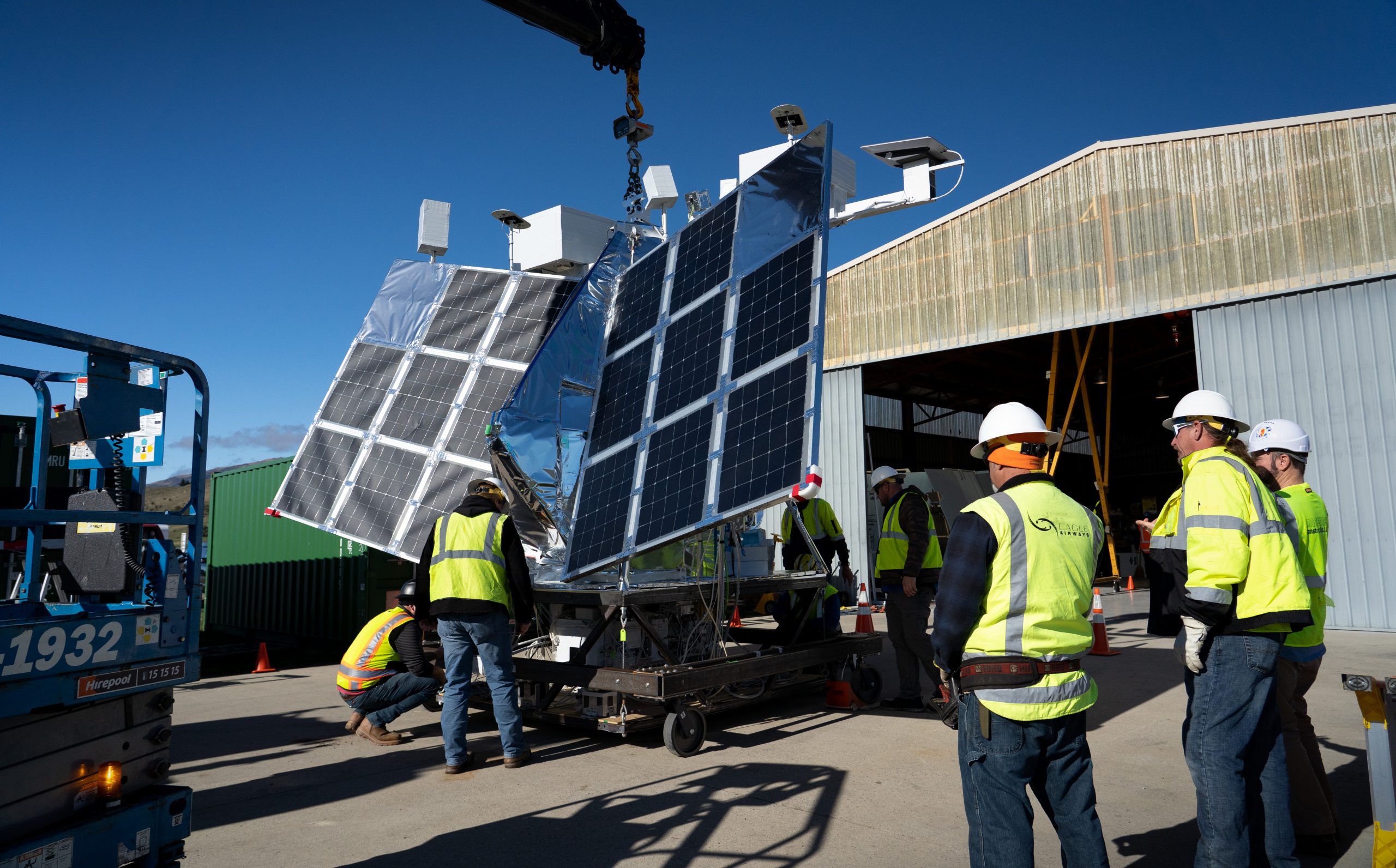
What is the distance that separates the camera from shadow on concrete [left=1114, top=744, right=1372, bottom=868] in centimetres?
419

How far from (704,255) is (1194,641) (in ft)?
16.5

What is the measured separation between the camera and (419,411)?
28.7 ft

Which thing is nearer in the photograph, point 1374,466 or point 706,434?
point 706,434

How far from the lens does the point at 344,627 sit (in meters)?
14.6

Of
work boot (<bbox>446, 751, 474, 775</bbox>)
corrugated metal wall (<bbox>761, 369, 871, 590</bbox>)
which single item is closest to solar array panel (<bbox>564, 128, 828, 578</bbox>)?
work boot (<bbox>446, 751, 474, 775</bbox>)

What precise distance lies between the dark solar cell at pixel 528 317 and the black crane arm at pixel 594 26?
7.91 ft

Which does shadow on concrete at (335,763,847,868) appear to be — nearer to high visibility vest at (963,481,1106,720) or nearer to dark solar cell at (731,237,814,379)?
high visibility vest at (963,481,1106,720)

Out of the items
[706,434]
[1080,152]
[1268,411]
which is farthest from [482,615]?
[1080,152]

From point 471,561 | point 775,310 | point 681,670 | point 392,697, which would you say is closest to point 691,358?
point 775,310

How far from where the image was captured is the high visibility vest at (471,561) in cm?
600

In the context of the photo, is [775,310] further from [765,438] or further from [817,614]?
[817,614]

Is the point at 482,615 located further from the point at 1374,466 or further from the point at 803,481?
the point at 1374,466

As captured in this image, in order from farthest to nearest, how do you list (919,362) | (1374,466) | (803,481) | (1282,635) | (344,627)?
(919,362) < (344,627) < (1374,466) < (803,481) < (1282,635)

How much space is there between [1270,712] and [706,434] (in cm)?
362
